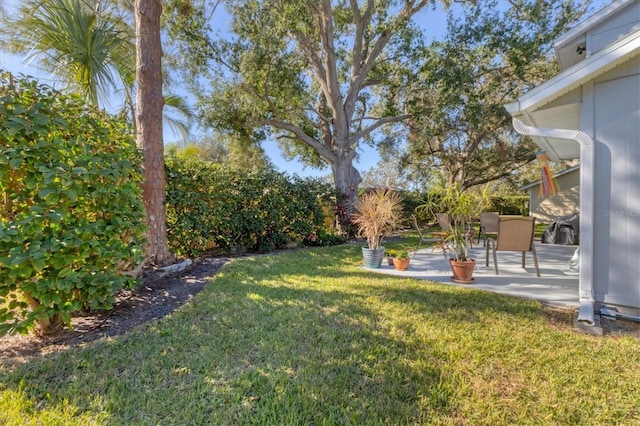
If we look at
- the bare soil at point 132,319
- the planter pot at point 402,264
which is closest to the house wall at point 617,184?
the bare soil at point 132,319

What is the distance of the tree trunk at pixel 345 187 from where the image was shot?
9.88 meters

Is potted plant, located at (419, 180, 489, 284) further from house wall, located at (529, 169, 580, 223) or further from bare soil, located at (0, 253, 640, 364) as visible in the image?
house wall, located at (529, 169, 580, 223)

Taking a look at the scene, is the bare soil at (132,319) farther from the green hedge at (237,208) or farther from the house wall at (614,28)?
the house wall at (614,28)

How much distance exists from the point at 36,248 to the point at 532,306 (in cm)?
528

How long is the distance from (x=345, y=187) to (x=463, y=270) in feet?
21.7

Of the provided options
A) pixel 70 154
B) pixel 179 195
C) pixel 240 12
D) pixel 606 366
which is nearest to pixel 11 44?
pixel 70 154

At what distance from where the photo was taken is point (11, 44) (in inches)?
151

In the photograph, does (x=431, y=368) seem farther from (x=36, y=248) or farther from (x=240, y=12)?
(x=240, y=12)

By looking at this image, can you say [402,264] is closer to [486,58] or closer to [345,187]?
[345,187]

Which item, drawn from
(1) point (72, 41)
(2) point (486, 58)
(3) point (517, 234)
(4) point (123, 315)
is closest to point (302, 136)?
(2) point (486, 58)

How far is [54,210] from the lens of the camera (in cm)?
250

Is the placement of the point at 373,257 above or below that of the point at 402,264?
above

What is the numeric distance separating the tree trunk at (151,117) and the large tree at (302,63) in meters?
4.65

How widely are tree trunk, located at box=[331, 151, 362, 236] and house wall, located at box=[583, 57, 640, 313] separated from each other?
6.82m
